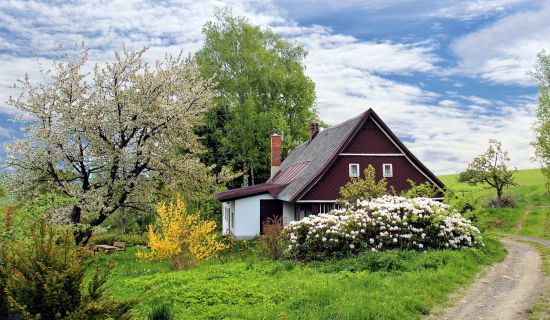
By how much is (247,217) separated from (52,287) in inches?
888

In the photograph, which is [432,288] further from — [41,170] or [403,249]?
[41,170]

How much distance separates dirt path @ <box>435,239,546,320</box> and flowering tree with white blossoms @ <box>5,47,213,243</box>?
13477 millimetres

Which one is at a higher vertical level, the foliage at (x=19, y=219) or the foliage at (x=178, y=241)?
the foliage at (x=19, y=219)

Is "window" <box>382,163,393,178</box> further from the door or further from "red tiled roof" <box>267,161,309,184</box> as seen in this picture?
the door

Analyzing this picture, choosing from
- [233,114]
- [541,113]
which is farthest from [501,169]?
[233,114]

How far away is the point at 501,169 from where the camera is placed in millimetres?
39250

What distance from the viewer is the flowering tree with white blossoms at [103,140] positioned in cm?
2017

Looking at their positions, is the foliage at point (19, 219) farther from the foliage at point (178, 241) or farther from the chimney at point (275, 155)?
the chimney at point (275, 155)

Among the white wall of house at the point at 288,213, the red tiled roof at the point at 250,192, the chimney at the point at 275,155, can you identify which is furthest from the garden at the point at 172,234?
the chimney at the point at 275,155

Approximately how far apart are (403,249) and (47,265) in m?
12.8

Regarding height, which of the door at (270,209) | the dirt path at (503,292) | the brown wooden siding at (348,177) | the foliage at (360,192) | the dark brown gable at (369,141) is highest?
the dark brown gable at (369,141)

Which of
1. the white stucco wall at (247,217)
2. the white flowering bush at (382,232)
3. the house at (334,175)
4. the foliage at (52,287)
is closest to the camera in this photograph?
the foliage at (52,287)

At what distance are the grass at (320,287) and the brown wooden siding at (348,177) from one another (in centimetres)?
1109

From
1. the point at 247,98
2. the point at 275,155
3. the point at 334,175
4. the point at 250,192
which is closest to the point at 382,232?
the point at 334,175
